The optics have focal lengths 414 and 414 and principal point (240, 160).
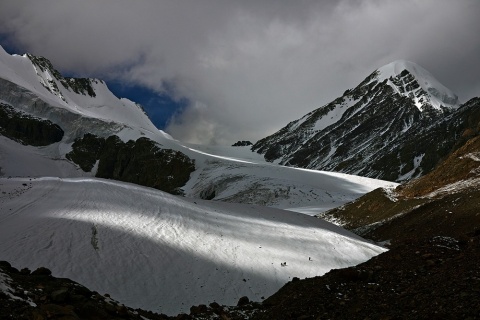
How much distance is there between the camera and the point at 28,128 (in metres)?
175

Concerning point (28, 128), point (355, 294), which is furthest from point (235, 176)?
point (28, 128)

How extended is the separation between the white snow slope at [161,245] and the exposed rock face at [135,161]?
87467 mm

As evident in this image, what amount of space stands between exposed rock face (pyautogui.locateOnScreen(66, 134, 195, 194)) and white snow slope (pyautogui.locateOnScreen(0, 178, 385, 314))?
287 feet

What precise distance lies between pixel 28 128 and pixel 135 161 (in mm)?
Result: 57055

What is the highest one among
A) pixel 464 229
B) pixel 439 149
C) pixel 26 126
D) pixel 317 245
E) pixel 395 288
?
pixel 439 149

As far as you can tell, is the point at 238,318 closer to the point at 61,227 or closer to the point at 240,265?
the point at 240,265

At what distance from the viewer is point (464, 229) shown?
30.5m

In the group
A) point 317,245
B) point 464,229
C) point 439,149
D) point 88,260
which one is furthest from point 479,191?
point 439,149

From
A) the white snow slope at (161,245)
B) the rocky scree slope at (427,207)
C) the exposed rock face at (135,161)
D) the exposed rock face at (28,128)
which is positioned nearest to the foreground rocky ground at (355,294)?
the white snow slope at (161,245)

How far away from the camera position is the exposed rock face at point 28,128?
566 feet

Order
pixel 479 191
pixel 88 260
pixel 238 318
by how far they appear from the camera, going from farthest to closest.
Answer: pixel 479 191
pixel 88 260
pixel 238 318

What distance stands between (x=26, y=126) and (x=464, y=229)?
181m

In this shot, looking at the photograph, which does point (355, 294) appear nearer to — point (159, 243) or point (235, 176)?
point (159, 243)

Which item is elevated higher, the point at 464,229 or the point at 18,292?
the point at 464,229
